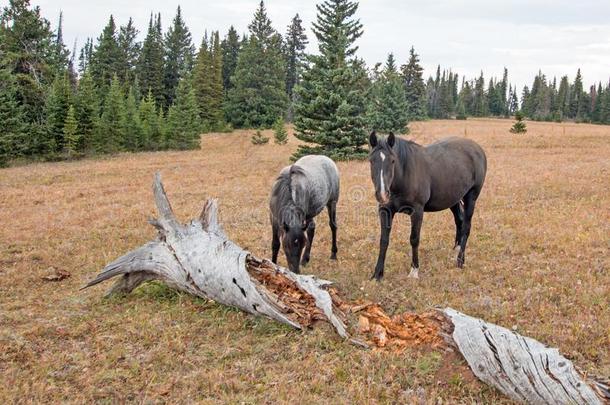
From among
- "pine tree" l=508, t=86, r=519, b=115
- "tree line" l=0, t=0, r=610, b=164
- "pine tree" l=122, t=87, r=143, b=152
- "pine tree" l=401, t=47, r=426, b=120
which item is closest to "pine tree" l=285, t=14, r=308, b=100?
"tree line" l=0, t=0, r=610, b=164

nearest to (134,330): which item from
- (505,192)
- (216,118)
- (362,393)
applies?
(362,393)

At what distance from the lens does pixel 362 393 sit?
4.65 meters

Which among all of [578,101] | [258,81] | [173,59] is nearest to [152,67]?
[173,59]

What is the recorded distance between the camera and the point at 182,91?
153ft

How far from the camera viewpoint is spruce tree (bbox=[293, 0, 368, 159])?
2636cm

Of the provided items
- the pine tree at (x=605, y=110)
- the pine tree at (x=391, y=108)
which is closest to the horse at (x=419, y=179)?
the pine tree at (x=391, y=108)

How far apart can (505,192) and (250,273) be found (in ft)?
41.9

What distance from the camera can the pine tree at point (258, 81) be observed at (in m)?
58.5

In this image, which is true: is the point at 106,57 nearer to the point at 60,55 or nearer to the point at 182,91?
the point at 60,55

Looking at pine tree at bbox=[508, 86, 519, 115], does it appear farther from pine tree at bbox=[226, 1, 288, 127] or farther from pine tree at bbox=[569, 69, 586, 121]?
pine tree at bbox=[226, 1, 288, 127]

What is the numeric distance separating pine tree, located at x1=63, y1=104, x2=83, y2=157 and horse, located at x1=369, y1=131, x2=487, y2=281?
99.5 ft

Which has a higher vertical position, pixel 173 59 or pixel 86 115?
pixel 173 59

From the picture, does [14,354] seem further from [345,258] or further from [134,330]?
[345,258]

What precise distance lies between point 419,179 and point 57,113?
32.4 metres
